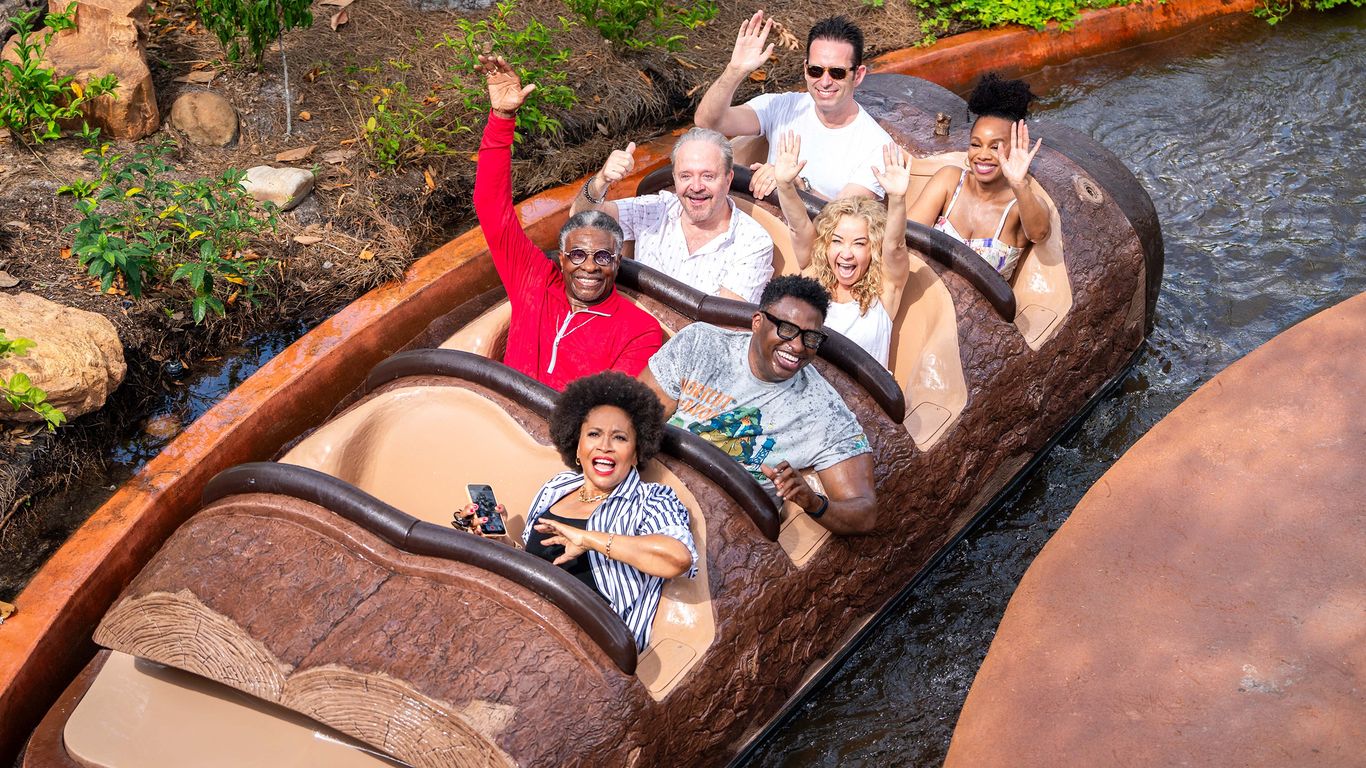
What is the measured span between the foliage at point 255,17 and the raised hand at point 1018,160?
9.63 feet

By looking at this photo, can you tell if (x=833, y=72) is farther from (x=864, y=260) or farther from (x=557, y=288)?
(x=557, y=288)

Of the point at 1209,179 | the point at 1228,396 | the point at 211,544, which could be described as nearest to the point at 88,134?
the point at 211,544

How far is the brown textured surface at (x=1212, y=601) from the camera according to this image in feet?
4.62

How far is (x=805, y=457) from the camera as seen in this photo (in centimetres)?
339

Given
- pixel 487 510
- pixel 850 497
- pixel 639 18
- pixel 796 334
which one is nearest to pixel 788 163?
pixel 796 334

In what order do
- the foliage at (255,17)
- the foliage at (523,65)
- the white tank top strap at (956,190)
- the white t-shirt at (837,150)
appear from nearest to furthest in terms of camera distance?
1. the white tank top strap at (956,190)
2. the white t-shirt at (837,150)
3. the foliage at (255,17)
4. the foliage at (523,65)

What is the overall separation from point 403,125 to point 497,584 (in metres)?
3.29

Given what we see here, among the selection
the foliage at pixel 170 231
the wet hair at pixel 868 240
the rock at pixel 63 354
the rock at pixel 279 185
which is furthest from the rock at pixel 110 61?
the wet hair at pixel 868 240

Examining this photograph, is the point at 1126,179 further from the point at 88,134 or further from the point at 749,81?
the point at 88,134

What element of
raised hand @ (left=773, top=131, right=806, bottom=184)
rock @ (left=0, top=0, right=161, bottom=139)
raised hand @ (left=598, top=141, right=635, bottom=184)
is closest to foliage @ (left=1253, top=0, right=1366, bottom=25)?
raised hand @ (left=773, top=131, right=806, bottom=184)

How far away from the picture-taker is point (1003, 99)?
4.18m

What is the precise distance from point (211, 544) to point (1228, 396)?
225 cm

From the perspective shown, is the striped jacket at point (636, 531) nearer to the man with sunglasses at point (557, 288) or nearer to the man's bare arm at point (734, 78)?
the man with sunglasses at point (557, 288)

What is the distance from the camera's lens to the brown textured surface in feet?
4.62
